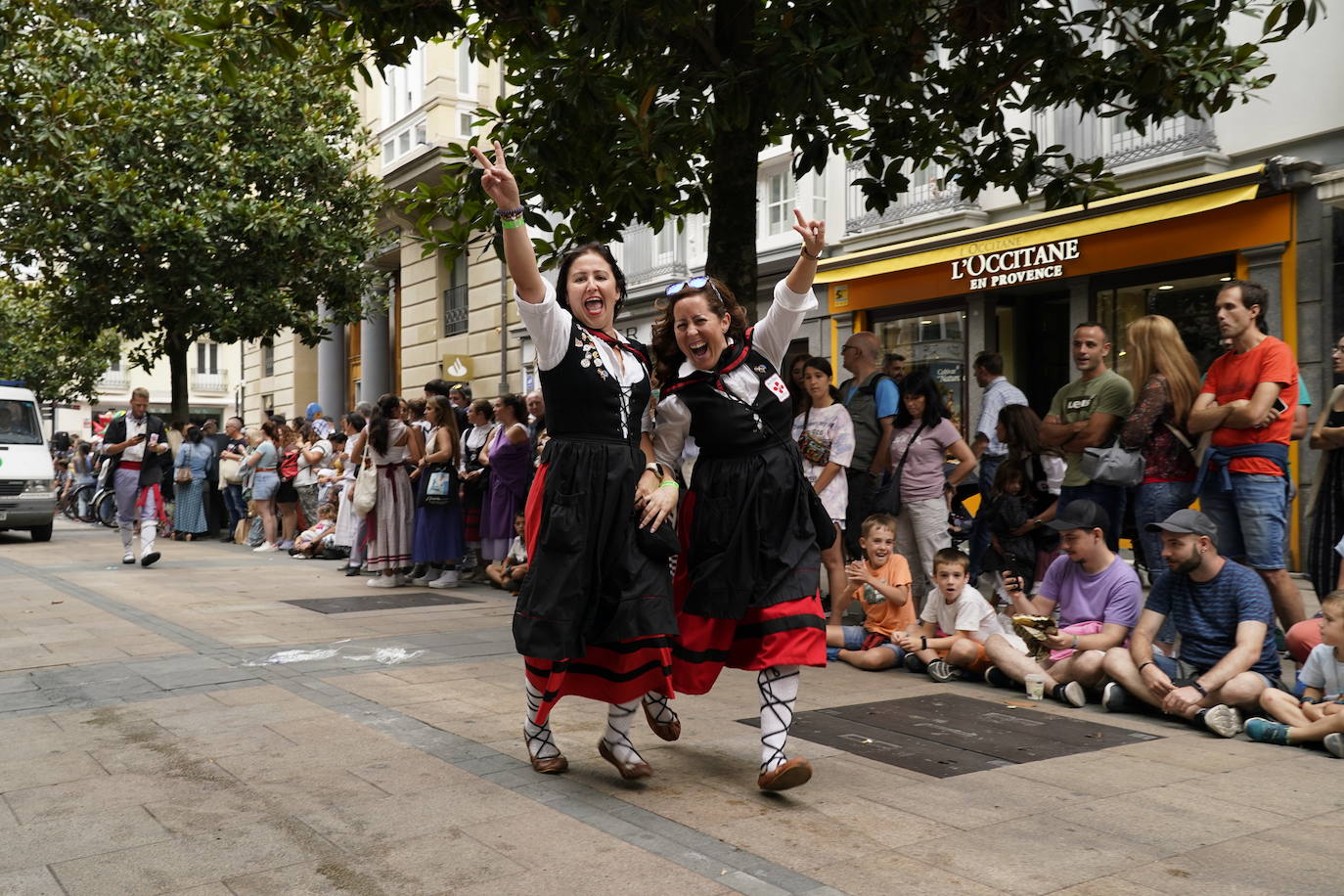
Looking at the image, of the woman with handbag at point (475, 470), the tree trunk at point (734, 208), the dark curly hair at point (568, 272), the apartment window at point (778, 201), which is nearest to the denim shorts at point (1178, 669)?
the dark curly hair at point (568, 272)

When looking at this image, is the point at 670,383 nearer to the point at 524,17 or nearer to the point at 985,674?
the point at 985,674

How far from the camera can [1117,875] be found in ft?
10.6

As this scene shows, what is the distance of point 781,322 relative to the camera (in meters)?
4.34

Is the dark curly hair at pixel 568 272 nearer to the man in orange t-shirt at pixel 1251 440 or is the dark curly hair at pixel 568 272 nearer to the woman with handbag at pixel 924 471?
the man in orange t-shirt at pixel 1251 440

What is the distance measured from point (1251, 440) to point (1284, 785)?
2.49 meters

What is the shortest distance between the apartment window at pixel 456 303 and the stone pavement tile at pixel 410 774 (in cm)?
2096

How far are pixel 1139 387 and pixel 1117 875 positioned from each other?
4120mm

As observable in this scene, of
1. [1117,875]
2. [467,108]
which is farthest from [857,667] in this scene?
[467,108]

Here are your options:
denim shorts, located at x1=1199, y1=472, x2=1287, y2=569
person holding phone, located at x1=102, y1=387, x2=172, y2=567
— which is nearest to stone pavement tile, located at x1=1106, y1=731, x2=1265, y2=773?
denim shorts, located at x1=1199, y1=472, x2=1287, y2=569

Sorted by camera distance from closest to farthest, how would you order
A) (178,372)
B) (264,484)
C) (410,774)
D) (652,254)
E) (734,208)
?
(410,774) → (734,208) → (264,484) → (652,254) → (178,372)

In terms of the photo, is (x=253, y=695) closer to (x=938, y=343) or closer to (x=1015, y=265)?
(x=1015, y=265)

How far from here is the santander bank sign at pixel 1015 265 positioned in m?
13.5

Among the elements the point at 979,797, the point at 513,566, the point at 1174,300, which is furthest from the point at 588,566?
the point at 1174,300

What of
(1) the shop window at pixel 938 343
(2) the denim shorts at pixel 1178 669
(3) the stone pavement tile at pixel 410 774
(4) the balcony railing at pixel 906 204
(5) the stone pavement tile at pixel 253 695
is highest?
(4) the balcony railing at pixel 906 204
